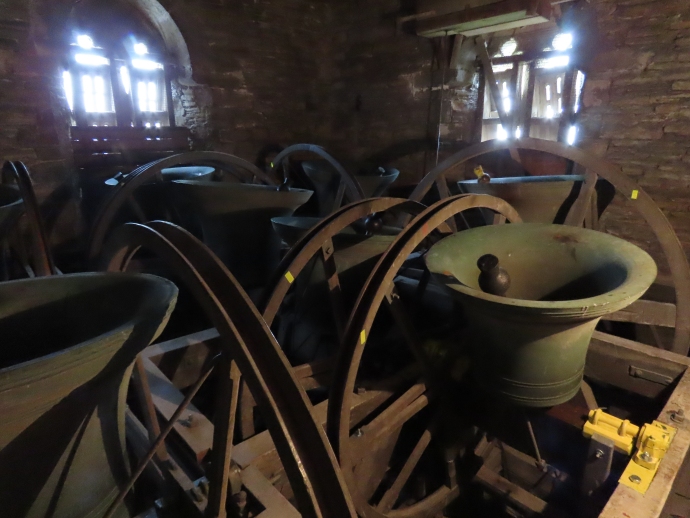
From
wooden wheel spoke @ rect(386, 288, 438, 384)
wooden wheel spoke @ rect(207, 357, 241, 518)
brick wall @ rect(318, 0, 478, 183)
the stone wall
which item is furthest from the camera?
brick wall @ rect(318, 0, 478, 183)

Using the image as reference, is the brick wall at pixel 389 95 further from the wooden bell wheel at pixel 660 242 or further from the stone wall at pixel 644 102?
the wooden bell wheel at pixel 660 242

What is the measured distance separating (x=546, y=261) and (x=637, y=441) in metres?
0.73

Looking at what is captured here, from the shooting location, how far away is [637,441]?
1474 millimetres

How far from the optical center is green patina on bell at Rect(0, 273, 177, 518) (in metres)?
0.77

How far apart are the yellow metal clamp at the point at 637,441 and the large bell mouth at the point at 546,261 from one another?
18.1 inches

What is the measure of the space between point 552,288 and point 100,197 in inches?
135

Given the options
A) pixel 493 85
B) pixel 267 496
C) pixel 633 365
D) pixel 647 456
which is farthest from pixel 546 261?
pixel 493 85

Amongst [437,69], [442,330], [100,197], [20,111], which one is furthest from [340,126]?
[442,330]

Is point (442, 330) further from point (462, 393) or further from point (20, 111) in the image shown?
point (20, 111)

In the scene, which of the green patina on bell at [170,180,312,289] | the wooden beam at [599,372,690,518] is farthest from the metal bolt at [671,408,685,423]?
the green patina on bell at [170,180,312,289]

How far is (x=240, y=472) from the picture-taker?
4.33 feet

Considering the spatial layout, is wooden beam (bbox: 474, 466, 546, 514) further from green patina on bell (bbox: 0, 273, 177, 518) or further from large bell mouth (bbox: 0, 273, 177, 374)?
large bell mouth (bbox: 0, 273, 177, 374)

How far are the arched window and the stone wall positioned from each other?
12.3 feet

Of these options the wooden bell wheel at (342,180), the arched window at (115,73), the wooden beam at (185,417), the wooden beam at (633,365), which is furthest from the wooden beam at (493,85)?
the wooden beam at (185,417)
